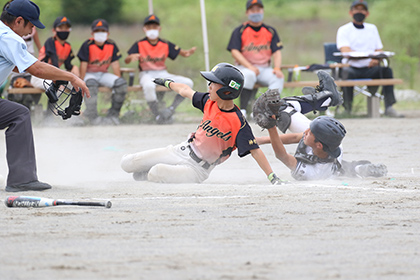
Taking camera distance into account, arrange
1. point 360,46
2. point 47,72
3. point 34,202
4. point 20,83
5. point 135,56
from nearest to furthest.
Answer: point 34,202
point 47,72
point 20,83
point 135,56
point 360,46

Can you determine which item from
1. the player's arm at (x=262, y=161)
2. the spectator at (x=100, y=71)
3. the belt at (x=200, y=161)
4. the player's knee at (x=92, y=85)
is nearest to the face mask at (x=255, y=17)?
the spectator at (x=100, y=71)

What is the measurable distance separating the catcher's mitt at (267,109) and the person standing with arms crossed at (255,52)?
6.76 meters

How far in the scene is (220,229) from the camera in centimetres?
477

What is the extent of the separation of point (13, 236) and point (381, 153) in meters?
6.18

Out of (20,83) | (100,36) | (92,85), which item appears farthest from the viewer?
(100,36)

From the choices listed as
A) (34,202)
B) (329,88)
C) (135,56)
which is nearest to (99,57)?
(135,56)

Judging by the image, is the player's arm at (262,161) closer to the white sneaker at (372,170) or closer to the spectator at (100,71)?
the white sneaker at (372,170)

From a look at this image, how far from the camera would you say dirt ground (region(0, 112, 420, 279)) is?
380 cm

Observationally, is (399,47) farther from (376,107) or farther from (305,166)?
(305,166)

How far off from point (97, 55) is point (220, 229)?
9.60 metres

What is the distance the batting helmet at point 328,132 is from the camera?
7.00m

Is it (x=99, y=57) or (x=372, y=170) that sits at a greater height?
(x=99, y=57)

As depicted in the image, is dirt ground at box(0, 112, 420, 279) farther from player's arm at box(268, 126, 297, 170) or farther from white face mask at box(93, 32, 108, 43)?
white face mask at box(93, 32, 108, 43)

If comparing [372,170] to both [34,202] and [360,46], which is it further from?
[360,46]
